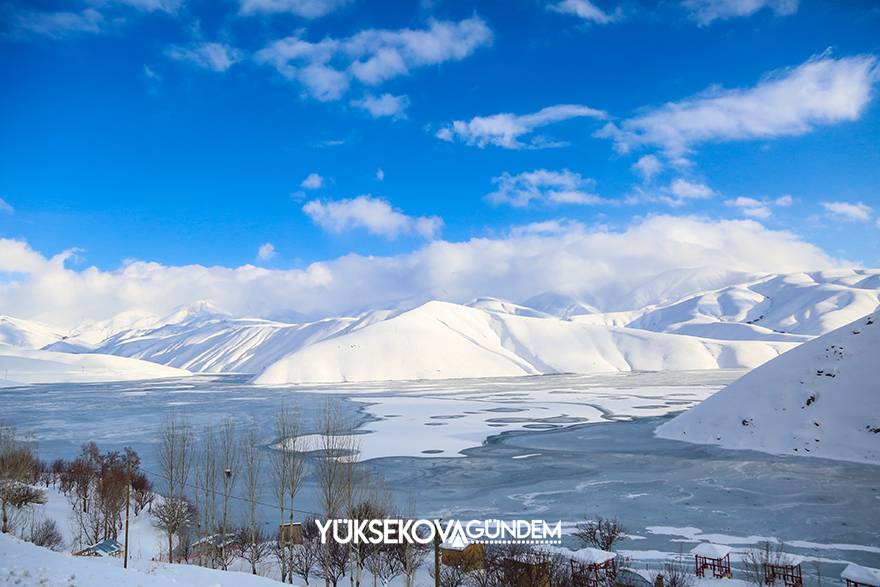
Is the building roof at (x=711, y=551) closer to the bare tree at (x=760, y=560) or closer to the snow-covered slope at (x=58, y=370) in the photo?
the bare tree at (x=760, y=560)

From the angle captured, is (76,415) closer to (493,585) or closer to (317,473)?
(317,473)

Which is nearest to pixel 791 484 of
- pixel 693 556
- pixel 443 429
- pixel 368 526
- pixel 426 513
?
pixel 693 556

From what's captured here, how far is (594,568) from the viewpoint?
18609mm

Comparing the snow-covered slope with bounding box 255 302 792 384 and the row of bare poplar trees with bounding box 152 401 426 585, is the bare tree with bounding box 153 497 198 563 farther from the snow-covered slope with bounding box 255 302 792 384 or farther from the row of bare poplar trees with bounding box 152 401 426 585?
the snow-covered slope with bounding box 255 302 792 384

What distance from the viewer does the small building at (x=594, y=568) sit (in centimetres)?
1841

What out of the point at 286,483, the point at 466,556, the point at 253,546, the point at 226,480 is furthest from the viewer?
the point at 286,483

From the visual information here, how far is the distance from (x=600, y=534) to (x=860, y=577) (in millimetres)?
8315

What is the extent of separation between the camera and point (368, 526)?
22828 millimetres

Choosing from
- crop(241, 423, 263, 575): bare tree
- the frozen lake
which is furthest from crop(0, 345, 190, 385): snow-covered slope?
crop(241, 423, 263, 575): bare tree

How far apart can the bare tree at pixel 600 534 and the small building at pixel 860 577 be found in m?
7.24

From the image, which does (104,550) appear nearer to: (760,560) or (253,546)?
(253,546)

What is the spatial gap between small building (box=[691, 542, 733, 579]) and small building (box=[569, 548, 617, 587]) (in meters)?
2.81

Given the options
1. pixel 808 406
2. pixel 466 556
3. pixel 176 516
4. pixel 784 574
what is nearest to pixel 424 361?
pixel 808 406

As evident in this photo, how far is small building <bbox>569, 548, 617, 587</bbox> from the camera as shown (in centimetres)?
1841
